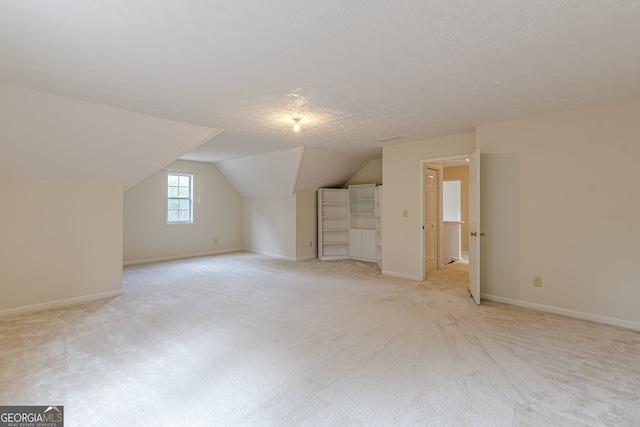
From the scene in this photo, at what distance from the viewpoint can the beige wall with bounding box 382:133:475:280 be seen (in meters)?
4.82

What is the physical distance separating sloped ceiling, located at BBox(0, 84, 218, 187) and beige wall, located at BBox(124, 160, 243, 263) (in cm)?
232

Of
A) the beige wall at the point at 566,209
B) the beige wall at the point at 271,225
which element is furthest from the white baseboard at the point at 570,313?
the beige wall at the point at 271,225

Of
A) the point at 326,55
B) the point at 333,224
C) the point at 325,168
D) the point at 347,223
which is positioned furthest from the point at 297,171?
the point at 326,55

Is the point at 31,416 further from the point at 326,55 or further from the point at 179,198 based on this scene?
the point at 179,198

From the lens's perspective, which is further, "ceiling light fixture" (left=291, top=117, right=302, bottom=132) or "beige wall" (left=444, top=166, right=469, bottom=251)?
"beige wall" (left=444, top=166, right=469, bottom=251)

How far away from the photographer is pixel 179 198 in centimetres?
713

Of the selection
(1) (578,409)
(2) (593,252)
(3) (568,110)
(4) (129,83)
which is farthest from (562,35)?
(4) (129,83)

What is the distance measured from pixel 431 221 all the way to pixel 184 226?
5.69 metres

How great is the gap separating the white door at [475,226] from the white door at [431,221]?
135cm

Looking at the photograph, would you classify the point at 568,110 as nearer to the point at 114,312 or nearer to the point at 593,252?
the point at 593,252

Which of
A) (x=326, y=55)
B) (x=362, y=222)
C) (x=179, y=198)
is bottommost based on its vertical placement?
(x=362, y=222)

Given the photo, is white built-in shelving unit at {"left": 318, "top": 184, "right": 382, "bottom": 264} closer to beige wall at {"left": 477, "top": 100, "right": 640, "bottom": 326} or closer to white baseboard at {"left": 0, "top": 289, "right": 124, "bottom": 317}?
beige wall at {"left": 477, "top": 100, "right": 640, "bottom": 326}

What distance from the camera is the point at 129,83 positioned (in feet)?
8.66

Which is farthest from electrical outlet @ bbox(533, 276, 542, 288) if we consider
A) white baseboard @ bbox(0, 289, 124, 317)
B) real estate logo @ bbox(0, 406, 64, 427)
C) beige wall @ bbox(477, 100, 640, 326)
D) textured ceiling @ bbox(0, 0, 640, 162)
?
white baseboard @ bbox(0, 289, 124, 317)
